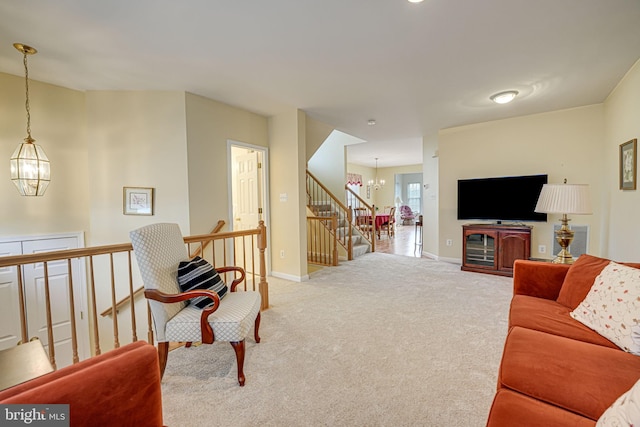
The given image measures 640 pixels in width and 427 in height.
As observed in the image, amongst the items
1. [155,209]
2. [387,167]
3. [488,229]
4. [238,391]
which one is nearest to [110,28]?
[155,209]

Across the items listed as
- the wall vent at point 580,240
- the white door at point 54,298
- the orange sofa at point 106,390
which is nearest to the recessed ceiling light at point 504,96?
the wall vent at point 580,240

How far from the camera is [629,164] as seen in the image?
2.87 metres

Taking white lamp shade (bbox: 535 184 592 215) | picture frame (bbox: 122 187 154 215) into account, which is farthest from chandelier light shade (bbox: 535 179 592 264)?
picture frame (bbox: 122 187 154 215)

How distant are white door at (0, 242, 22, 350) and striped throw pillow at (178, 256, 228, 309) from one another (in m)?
2.51

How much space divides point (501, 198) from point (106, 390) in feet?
16.9

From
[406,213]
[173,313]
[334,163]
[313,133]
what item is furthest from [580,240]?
[406,213]

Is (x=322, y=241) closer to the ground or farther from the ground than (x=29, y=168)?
closer to the ground

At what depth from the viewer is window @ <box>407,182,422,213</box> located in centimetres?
1208

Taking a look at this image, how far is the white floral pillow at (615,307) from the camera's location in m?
1.38

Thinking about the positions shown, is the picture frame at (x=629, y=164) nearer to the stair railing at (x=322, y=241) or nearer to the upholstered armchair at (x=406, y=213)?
the stair railing at (x=322, y=241)

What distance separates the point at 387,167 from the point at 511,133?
302 inches

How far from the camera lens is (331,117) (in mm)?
4531

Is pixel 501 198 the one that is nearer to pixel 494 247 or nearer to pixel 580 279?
pixel 494 247

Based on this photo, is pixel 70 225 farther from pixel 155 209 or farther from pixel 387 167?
pixel 387 167
